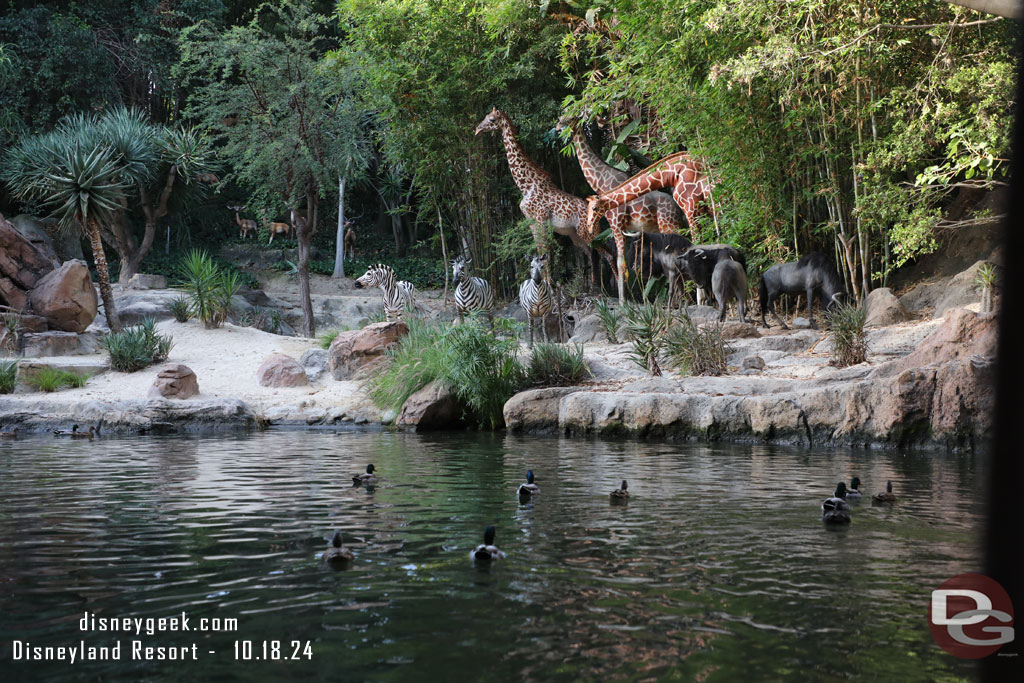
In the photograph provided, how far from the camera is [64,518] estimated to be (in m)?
5.38

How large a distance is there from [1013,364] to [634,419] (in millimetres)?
9172

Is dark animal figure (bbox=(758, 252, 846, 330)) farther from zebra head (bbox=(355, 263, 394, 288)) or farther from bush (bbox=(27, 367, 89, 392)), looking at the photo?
bush (bbox=(27, 367, 89, 392))

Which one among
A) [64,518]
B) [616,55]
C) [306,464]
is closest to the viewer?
[64,518]

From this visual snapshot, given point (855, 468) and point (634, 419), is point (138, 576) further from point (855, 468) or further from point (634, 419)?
point (634, 419)

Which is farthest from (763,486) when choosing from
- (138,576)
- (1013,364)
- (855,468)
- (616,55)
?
(616,55)

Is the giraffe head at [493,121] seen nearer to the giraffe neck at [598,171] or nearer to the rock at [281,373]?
the giraffe neck at [598,171]

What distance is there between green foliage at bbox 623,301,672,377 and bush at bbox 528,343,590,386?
2.61 ft

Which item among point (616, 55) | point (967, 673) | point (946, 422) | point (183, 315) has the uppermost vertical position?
point (616, 55)

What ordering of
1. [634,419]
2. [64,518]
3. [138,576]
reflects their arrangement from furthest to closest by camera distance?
[634,419]
[64,518]
[138,576]

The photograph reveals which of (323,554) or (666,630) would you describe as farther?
(323,554)

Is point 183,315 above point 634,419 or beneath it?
above

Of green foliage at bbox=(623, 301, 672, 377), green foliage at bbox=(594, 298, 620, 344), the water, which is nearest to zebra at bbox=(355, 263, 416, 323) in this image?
green foliage at bbox=(594, 298, 620, 344)

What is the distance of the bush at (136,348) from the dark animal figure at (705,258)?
9.14 m

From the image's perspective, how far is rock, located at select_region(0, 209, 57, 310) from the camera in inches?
637
